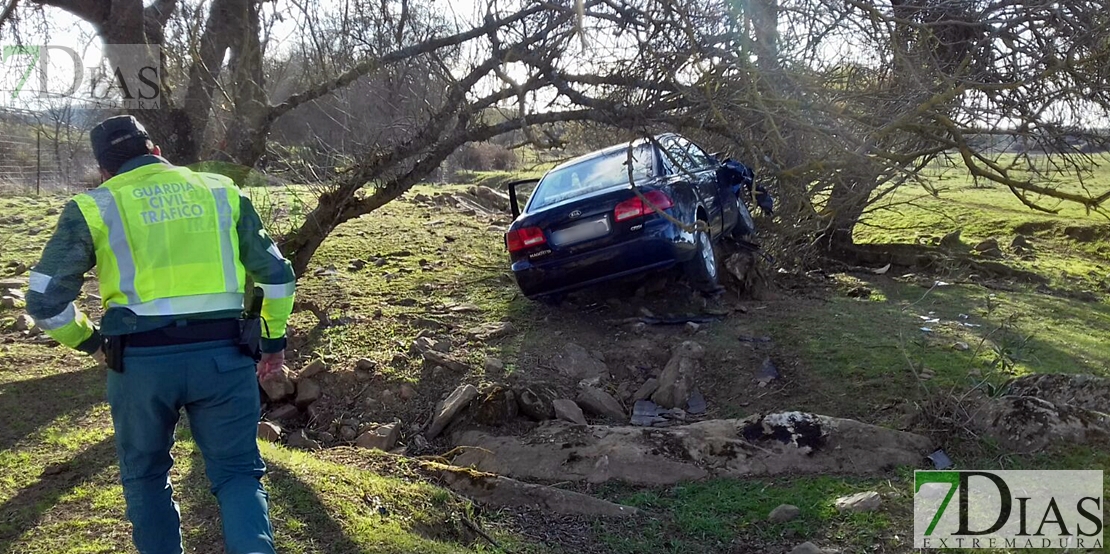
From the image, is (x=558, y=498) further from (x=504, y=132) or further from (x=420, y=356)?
(x=504, y=132)

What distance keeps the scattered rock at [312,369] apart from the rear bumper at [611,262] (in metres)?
1.87

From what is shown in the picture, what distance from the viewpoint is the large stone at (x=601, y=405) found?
17.9 feet

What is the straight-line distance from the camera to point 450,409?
519 centimetres

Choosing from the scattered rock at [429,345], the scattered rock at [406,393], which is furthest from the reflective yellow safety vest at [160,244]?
the scattered rock at [429,345]

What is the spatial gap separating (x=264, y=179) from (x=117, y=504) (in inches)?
147

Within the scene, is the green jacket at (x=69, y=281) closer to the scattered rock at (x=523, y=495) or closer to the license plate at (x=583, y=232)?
the scattered rock at (x=523, y=495)

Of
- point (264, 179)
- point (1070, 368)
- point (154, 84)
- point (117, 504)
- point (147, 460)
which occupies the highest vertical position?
point (154, 84)

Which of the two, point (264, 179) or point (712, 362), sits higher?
point (264, 179)

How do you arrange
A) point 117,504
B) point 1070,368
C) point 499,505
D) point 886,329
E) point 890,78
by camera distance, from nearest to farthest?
1. point 117,504
2. point 499,505
3. point 890,78
4. point 1070,368
5. point 886,329

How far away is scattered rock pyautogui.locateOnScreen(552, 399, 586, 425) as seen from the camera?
17.0ft

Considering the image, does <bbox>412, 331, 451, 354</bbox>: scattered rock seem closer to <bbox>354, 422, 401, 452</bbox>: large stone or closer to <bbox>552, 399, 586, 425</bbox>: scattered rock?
<bbox>354, 422, 401, 452</bbox>: large stone

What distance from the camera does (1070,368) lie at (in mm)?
5906

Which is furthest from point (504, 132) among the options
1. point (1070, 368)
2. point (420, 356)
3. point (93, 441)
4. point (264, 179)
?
point (1070, 368)

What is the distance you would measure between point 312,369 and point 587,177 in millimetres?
2922
